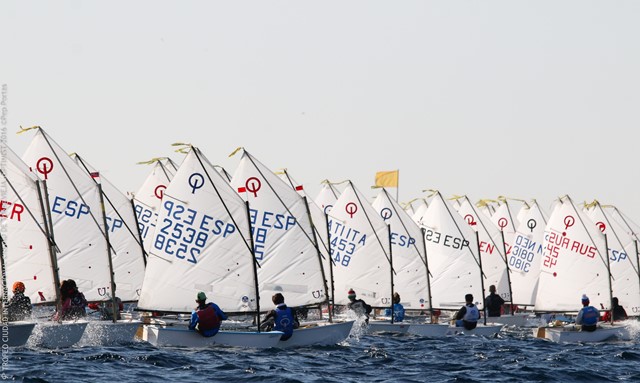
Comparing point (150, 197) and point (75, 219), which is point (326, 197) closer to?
point (150, 197)

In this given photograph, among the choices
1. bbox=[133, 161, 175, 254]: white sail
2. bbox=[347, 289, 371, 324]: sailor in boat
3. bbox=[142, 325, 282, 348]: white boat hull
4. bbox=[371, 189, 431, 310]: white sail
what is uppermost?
bbox=[133, 161, 175, 254]: white sail

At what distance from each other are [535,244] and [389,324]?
27713 millimetres

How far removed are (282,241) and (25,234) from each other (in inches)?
370

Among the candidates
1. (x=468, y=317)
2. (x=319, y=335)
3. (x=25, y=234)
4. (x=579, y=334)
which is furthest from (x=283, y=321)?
(x=468, y=317)

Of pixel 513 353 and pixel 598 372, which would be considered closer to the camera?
pixel 598 372

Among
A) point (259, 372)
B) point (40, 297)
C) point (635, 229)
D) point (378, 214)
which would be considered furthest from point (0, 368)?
point (635, 229)

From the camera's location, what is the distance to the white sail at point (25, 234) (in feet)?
116

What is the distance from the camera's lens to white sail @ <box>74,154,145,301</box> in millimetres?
49000

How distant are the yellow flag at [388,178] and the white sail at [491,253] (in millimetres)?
8507

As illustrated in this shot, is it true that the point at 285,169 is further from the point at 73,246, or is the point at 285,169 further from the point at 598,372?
the point at 598,372

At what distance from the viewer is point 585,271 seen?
5338 cm

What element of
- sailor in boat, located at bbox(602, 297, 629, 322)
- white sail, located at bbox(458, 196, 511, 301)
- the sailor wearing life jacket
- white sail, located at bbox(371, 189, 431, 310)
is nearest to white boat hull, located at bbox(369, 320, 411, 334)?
white sail, located at bbox(371, 189, 431, 310)

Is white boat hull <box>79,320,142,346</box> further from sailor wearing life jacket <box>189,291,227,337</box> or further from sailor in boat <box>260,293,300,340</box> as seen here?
sailor in boat <box>260,293,300,340</box>

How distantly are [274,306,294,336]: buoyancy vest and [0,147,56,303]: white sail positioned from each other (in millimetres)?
6873
